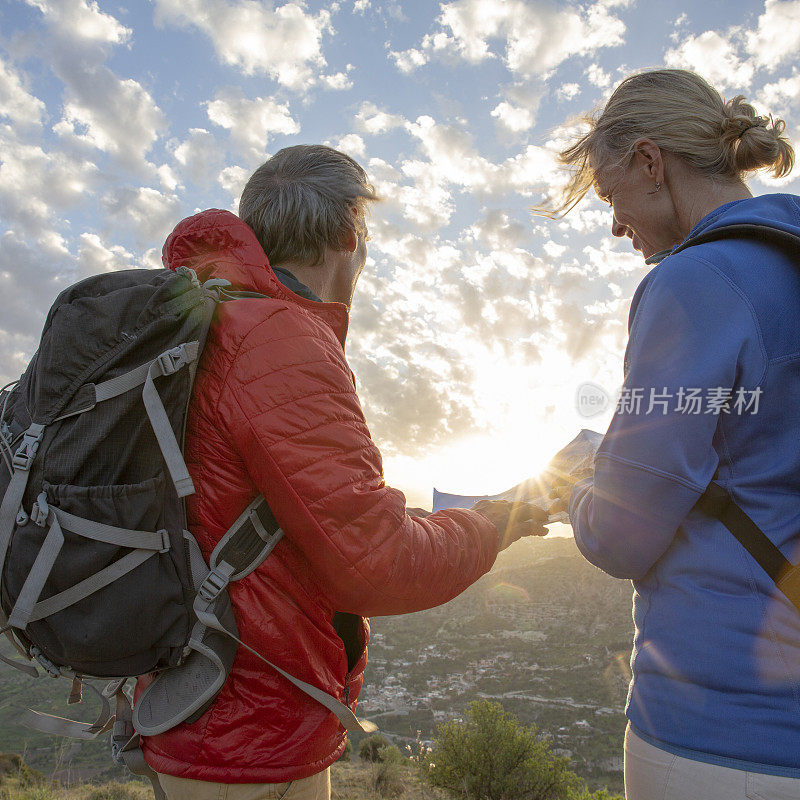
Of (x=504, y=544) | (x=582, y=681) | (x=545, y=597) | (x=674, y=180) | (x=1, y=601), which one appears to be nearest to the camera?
(x=1, y=601)

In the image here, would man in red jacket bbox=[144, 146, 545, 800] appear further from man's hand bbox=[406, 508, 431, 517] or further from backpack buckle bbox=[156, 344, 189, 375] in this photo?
man's hand bbox=[406, 508, 431, 517]

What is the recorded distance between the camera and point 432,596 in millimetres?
1675

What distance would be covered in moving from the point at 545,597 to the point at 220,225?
80298 millimetres

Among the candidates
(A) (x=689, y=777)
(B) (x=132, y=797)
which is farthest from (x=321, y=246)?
(B) (x=132, y=797)

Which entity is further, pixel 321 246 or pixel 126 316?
pixel 321 246

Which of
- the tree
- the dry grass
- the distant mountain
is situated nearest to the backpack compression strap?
the dry grass

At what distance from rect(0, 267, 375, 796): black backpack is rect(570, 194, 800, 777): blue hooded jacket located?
0.91 meters

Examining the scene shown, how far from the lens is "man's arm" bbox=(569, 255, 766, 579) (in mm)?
1282

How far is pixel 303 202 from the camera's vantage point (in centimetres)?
202

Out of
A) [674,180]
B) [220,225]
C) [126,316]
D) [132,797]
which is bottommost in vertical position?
[132,797]

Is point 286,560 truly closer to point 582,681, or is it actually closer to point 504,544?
point 504,544

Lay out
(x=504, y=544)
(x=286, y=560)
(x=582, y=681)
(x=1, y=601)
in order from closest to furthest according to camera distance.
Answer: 1. (x=1, y=601)
2. (x=286, y=560)
3. (x=504, y=544)
4. (x=582, y=681)

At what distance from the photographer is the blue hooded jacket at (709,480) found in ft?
3.95

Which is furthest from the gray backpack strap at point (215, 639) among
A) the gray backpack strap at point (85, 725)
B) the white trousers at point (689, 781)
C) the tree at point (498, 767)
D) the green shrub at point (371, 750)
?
the green shrub at point (371, 750)
